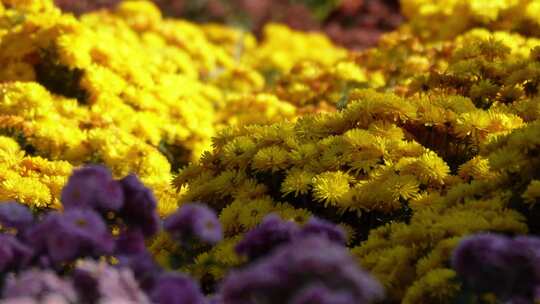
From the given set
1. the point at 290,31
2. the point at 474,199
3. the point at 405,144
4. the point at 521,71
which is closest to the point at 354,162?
the point at 405,144

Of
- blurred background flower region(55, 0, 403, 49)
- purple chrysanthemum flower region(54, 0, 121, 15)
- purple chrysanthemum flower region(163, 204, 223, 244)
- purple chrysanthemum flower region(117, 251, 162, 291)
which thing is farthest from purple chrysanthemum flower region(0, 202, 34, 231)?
blurred background flower region(55, 0, 403, 49)

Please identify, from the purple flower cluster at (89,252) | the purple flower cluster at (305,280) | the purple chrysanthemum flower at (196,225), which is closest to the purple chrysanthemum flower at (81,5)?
the purple flower cluster at (89,252)

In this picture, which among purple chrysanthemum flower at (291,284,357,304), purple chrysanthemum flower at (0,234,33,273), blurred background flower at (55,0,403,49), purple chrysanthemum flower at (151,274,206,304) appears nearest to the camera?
purple chrysanthemum flower at (291,284,357,304)

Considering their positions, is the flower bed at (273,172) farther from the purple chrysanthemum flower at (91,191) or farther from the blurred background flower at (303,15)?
Result: the blurred background flower at (303,15)

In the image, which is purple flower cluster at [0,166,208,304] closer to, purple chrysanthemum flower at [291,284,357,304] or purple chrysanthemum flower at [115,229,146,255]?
purple chrysanthemum flower at [115,229,146,255]

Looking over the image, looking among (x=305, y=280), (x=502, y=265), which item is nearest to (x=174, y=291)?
(x=305, y=280)

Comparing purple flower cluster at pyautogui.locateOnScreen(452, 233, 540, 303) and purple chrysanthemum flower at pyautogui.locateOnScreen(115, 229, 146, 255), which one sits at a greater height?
purple flower cluster at pyautogui.locateOnScreen(452, 233, 540, 303)
